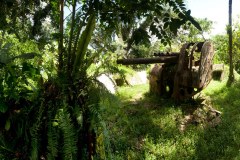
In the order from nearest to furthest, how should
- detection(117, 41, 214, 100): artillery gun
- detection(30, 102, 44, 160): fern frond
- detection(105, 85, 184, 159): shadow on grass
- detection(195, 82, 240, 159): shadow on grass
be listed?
1. detection(30, 102, 44, 160): fern frond
2. detection(195, 82, 240, 159): shadow on grass
3. detection(105, 85, 184, 159): shadow on grass
4. detection(117, 41, 214, 100): artillery gun

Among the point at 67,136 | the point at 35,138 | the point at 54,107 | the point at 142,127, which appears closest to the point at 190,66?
the point at 142,127

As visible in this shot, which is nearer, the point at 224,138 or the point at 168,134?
the point at 224,138

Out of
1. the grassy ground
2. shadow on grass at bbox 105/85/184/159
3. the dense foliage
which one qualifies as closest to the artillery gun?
the grassy ground

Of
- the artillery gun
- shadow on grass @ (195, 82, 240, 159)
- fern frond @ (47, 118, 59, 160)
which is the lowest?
shadow on grass @ (195, 82, 240, 159)

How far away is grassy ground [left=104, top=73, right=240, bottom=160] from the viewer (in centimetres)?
574

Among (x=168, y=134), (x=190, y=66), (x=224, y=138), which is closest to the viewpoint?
(x=224, y=138)

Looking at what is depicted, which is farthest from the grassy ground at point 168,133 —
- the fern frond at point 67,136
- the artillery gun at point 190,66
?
the fern frond at point 67,136

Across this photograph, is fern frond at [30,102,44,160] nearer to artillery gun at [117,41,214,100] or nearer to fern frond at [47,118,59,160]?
fern frond at [47,118,59,160]

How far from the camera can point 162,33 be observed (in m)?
3.60

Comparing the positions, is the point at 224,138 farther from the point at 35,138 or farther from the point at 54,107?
the point at 35,138

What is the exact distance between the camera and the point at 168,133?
22.0 ft

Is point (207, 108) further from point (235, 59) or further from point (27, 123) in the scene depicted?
point (235, 59)

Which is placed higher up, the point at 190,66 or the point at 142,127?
the point at 190,66

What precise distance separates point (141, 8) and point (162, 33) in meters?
0.43
